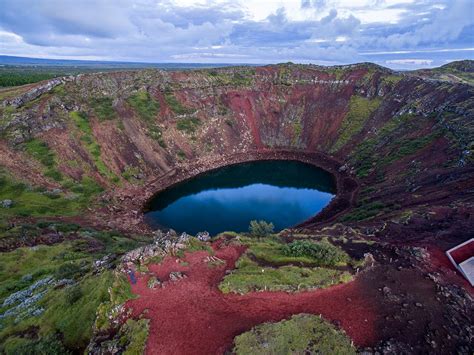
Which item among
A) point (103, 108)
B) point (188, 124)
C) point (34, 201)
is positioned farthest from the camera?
point (188, 124)

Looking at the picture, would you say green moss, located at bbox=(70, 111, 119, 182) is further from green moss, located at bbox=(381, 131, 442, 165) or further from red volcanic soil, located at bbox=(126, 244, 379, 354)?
green moss, located at bbox=(381, 131, 442, 165)

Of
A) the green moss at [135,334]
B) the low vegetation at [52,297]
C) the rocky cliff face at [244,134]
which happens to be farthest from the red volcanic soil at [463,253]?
the low vegetation at [52,297]

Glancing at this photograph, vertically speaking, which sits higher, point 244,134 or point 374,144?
point 244,134

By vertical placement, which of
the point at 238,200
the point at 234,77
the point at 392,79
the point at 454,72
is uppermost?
the point at 454,72

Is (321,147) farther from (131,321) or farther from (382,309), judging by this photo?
(131,321)

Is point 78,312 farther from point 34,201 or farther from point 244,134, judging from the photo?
point 244,134

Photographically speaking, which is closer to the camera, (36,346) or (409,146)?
(36,346)

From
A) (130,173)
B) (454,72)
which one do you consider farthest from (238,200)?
(454,72)

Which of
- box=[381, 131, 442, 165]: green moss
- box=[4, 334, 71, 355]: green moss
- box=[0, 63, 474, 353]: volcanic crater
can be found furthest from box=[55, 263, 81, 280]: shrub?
box=[381, 131, 442, 165]: green moss
